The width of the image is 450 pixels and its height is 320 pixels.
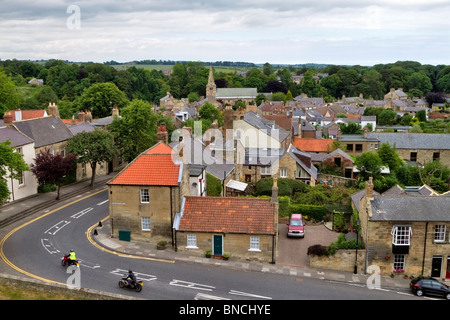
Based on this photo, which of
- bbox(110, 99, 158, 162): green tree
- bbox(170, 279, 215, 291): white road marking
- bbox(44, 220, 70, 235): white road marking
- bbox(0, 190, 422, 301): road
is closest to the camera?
bbox(0, 190, 422, 301): road

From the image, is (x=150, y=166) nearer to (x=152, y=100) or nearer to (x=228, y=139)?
(x=228, y=139)

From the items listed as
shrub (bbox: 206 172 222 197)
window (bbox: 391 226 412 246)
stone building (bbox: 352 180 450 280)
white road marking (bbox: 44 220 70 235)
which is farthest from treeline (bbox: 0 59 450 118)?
window (bbox: 391 226 412 246)

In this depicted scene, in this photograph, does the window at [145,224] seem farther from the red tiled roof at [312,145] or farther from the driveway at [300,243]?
the red tiled roof at [312,145]

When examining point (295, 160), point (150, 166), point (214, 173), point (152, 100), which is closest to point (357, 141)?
point (295, 160)

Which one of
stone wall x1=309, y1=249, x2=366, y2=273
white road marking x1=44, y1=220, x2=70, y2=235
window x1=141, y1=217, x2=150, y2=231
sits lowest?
stone wall x1=309, y1=249, x2=366, y2=273

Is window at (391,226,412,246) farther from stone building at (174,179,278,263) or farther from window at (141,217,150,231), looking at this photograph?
window at (141,217,150,231)
